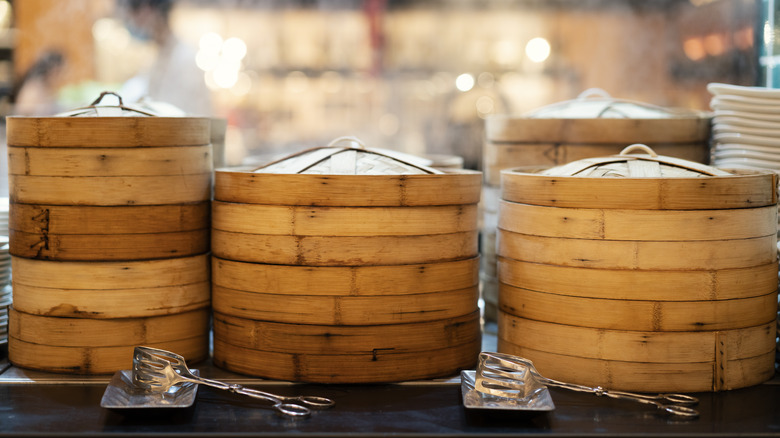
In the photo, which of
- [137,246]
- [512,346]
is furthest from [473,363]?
[137,246]

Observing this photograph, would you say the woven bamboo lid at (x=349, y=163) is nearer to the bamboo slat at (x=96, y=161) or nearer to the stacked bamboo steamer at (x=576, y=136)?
the bamboo slat at (x=96, y=161)

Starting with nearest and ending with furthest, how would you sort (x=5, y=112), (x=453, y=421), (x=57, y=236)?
1. (x=453, y=421)
2. (x=57, y=236)
3. (x=5, y=112)

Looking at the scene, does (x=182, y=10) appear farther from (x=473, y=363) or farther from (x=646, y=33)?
(x=473, y=363)

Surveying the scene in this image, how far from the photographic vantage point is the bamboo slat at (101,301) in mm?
2393

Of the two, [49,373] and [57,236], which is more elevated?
[57,236]

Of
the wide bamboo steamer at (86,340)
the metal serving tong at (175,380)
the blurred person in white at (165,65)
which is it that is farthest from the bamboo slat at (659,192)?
the blurred person in white at (165,65)

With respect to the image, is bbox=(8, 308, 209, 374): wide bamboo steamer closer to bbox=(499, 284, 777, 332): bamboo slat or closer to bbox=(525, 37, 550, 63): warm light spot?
bbox=(499, 284, 777, 332): bamboo slat

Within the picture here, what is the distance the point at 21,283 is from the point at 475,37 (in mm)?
5446

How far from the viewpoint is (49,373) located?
240 cm

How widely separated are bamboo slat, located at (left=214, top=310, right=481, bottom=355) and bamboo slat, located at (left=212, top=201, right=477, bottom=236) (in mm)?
280

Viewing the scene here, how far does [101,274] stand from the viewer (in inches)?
94.0

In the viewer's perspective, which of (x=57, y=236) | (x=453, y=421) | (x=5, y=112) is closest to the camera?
(x=453, y=421)

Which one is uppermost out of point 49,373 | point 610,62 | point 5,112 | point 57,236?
point 610,62

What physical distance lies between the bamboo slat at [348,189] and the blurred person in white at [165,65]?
3.69 m
